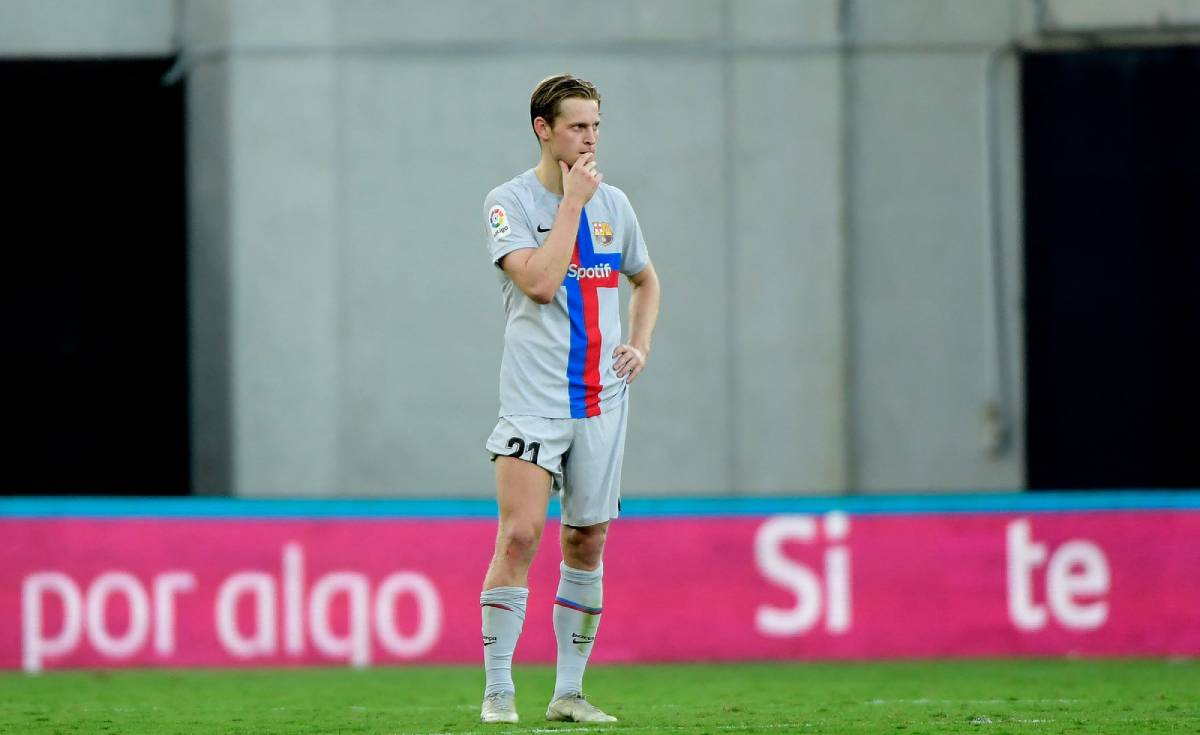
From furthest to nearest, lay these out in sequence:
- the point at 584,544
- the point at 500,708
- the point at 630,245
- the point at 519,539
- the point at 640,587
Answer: the point at 640,587 → the point at 630,245 → the point at 584,544 → the point at 500,708 → the point at 519,539

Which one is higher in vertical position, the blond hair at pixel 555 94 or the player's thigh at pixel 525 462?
the blond hair at pixel 555 94

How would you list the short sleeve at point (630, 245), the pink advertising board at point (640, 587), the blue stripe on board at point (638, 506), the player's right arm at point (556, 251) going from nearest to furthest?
the player's right arm at point (556, 251), the short sleeve at point (630, 245), the pink advertising board at point (640, 587), the blue stripe on board at point (638, 506)

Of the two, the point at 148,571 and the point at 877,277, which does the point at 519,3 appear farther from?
the point at 148,571

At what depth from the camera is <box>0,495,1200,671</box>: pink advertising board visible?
966 cm

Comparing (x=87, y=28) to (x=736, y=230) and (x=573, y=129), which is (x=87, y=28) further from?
(x=573, y=129)

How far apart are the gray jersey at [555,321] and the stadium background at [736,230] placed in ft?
24.5

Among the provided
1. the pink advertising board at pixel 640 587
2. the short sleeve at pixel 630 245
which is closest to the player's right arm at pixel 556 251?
the short sleeve at pixel 630 245

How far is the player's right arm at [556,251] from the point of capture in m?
5.55

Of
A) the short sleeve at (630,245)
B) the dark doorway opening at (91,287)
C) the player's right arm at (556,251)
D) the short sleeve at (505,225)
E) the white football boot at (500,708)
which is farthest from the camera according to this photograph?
the dark doorway opening at (91,287)

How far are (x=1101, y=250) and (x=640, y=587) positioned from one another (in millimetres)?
5279

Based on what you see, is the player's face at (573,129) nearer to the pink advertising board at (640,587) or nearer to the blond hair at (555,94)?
the blond hair at (555,94)

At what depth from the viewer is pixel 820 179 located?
43.8 ft

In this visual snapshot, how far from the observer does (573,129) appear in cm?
571

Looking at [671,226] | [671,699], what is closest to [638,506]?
[671,699]
